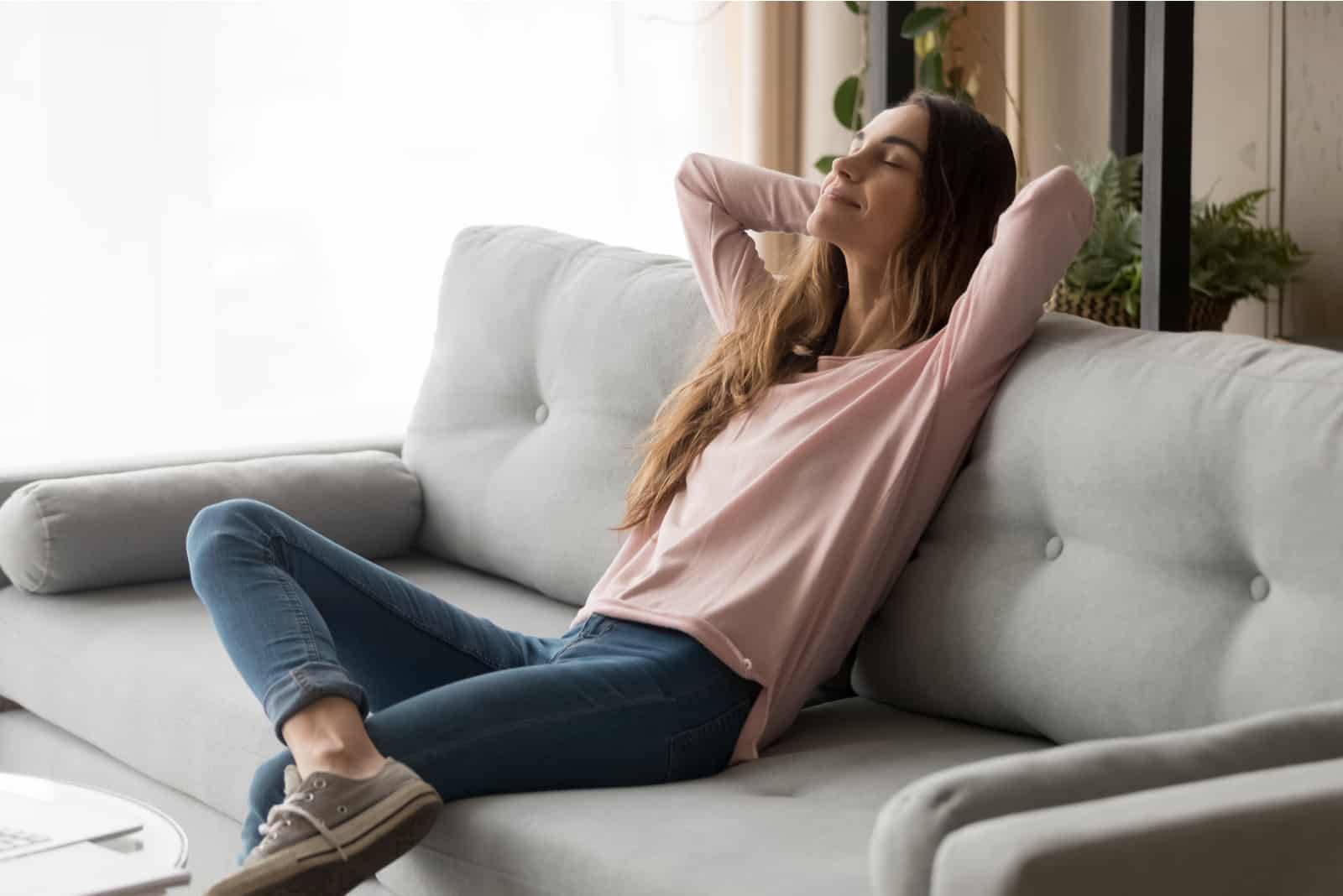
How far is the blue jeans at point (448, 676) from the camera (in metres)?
1.55

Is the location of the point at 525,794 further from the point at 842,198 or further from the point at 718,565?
the point at 842,198

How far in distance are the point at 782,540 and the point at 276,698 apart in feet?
1.81

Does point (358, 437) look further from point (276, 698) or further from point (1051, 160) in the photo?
point (1051, 160)

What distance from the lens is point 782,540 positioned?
1.77m

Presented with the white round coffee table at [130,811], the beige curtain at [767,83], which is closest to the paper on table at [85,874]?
the white round coffee table at [130,811]

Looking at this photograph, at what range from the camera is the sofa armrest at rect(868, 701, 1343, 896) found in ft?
3.31

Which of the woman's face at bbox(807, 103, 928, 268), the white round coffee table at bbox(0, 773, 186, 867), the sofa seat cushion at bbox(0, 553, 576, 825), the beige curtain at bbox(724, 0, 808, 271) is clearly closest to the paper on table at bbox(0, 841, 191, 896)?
the white round coffee table at bbox(0, 773, 186, 867)

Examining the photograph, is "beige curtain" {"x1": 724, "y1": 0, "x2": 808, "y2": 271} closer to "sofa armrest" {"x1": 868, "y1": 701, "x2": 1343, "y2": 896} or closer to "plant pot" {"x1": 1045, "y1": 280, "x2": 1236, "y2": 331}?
"plant pot" {"x1": 1045, "y1": 280, "x2": 1236, "y2": 331}

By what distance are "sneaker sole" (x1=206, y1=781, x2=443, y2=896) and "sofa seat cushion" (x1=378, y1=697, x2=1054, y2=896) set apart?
8 cm

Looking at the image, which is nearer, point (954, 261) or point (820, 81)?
point (954, 261)

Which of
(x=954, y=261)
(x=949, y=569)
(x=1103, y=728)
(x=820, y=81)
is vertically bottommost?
(x=1103, y=728)

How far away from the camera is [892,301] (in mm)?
1918

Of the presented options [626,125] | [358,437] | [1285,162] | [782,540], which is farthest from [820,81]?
[782,540]

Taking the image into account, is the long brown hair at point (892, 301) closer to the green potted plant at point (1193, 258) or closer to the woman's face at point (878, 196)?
the woman's face at point (878, 196)
